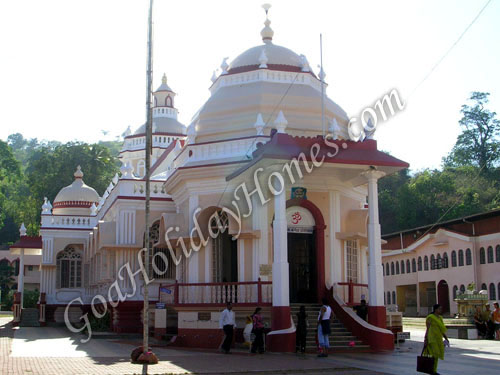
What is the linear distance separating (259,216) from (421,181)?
4736cm

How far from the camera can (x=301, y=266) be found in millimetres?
21375

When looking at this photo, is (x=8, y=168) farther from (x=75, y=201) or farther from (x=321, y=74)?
(x=321, y=74)

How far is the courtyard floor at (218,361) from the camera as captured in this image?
13812 mm

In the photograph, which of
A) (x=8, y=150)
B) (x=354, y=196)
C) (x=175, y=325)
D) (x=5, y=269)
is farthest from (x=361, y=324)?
(x=8, y=150)

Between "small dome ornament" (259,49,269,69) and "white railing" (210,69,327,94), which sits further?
"small dome ornament" (259,49,269,69)

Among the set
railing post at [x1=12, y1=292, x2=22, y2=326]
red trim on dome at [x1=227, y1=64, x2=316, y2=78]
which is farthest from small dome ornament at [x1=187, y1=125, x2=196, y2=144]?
railing post at [x1=12, y1=292, x2=22, y2=326]

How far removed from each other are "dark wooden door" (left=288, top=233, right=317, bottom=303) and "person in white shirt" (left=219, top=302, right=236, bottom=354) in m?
3.46

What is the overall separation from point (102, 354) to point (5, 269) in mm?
58824

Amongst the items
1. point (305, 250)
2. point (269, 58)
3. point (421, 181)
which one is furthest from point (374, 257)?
point (421, 181)

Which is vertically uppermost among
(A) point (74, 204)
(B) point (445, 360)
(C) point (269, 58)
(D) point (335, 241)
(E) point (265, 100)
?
(C) point (269, 58)

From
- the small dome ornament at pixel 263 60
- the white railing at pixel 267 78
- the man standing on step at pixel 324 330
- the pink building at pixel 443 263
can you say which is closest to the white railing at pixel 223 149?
the white railing at pixel 267 78

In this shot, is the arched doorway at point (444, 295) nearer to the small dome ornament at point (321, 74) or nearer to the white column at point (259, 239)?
the small dome ornament at point (321, 74)

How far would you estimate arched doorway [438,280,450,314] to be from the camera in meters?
47.9

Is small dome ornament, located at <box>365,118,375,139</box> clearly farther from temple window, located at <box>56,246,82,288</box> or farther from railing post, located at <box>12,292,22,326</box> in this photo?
railing post, located at <box>12,292,22,326</box>
